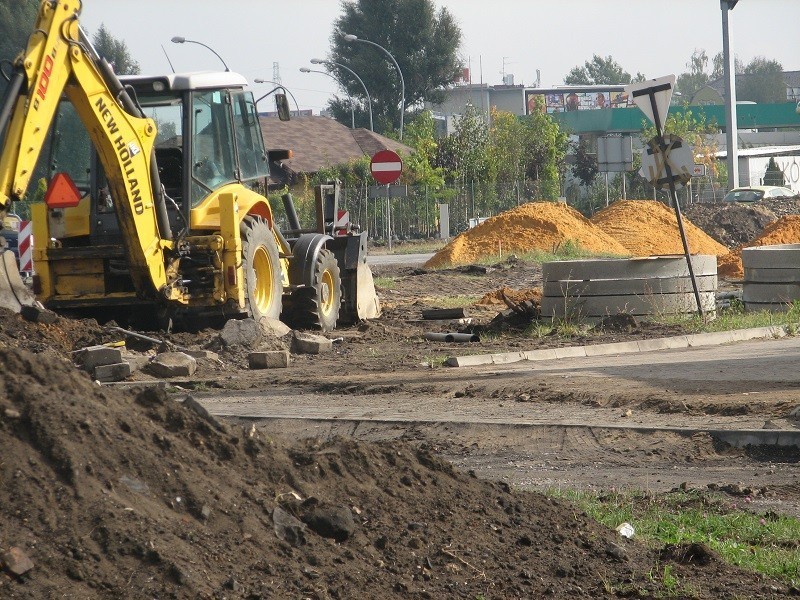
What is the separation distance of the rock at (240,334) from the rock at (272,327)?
0.23m

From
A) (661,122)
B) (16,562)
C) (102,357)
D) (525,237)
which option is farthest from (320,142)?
(16,562)

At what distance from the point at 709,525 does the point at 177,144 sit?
994 cm

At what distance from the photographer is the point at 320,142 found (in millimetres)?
72250

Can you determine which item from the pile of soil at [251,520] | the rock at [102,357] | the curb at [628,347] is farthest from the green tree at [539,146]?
the pile of soil at [251,520]

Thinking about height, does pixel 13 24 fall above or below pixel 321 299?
above

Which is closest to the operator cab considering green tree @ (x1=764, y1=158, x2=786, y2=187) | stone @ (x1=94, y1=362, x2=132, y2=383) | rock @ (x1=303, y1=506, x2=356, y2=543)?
stone @ (x1=94, y1=362, x2=132, y2=383)

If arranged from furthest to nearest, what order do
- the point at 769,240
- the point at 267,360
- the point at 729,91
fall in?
the point at 729,91 → the point at 769,240 → the point at 267,360

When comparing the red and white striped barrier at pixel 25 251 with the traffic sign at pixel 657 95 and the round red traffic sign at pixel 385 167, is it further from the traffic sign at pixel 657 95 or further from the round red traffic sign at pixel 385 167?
the round red traffic sign at pixel 385 167

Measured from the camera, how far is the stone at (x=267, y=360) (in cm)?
1377

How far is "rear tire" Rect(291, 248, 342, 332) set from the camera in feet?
55.6

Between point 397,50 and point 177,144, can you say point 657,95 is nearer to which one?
point 177,144

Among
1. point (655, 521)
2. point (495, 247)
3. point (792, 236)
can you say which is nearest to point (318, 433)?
point (655, 521)

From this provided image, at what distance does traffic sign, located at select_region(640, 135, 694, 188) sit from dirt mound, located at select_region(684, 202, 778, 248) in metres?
24.2

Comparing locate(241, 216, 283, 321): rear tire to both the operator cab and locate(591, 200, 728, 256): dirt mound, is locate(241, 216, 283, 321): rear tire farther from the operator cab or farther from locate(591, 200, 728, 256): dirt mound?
locate(591, 200, 728, 256): dirt mound
